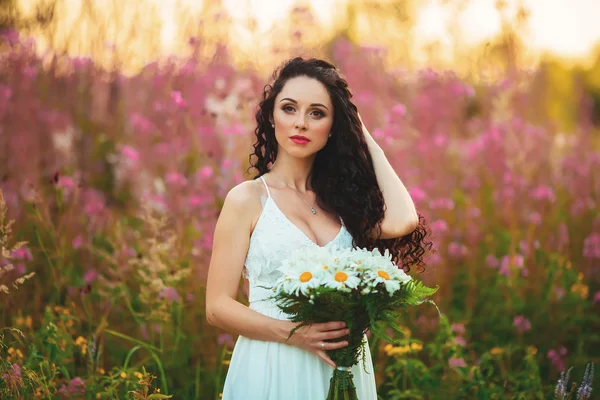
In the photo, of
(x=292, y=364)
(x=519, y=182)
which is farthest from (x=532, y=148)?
(x=292, y=364)

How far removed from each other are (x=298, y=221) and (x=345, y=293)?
0.65m

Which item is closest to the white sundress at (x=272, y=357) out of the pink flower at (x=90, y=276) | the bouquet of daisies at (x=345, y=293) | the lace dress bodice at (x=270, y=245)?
the lace dress bodice at (x=270, y=245)

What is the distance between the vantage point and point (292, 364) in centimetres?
275

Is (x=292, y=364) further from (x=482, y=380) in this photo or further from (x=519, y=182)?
(x=519, y=182)

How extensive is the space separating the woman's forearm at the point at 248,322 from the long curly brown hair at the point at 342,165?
22.0 inches

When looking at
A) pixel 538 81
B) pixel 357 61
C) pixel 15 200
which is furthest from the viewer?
pixel 538 81

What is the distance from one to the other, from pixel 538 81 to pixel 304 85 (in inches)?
183

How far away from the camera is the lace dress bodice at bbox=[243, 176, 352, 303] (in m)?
2.82

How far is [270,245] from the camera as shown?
283cm

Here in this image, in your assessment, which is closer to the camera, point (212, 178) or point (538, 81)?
point (212, 178)

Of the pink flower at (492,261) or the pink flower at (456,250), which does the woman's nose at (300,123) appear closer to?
the pink flower at (456,250)

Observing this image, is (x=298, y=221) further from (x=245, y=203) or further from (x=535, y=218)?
(x=535, y=218)

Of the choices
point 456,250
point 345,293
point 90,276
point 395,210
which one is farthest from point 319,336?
point 456,250

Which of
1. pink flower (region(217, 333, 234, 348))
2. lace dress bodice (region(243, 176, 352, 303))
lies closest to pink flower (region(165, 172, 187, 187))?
pink flower (region(217, 333, 234, 348))
